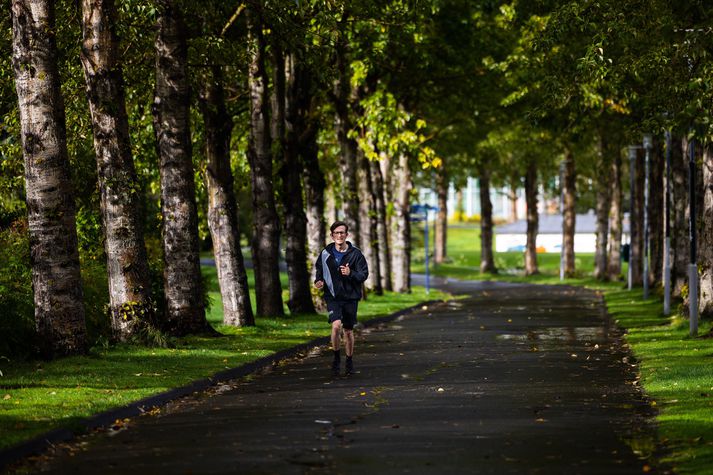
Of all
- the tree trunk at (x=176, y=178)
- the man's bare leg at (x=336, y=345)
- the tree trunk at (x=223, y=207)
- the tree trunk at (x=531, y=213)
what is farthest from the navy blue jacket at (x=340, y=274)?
the tree trunk at (x=531, y=213)

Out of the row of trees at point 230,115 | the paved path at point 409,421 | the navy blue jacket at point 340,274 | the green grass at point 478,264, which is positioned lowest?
the green grass at point 478,264

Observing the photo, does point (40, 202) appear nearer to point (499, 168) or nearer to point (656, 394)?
point (656, 394)

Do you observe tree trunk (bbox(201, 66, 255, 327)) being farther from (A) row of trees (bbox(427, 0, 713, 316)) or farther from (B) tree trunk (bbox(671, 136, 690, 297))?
(B) tree trunk (bbox(671, 136, 690, 297))

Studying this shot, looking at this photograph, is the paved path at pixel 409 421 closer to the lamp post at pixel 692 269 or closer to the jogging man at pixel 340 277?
the jogging man at pixel 340 277

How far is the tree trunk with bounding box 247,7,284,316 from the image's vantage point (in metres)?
29.8

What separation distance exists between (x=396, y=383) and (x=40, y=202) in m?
5.33

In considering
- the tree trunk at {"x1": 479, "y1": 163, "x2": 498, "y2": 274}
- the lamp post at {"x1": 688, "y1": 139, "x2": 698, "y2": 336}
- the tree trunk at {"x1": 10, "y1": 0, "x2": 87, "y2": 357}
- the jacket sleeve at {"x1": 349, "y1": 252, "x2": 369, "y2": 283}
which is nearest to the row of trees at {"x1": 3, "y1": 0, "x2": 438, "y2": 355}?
the tree trunk at {"x1": 10, "y1": 0, "x2": 87, "y2": 357}

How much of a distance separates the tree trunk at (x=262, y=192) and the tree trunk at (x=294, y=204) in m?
1.49

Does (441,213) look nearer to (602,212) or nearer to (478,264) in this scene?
(478,264)

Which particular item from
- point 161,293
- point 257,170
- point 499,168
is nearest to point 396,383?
point 161,293

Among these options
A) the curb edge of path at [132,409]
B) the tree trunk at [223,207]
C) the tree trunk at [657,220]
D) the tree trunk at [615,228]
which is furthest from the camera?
the tree trunk at [615,228]

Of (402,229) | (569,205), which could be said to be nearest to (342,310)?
(402,229)

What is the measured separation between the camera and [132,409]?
14.0 metres

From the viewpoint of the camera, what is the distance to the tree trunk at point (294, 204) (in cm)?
3359
